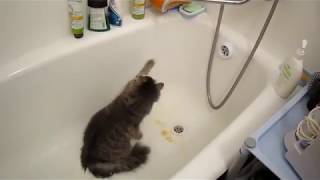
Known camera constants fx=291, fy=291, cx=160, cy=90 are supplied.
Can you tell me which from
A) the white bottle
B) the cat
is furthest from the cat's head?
the white bottle

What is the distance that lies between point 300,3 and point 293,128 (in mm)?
493

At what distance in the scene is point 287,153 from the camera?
0.70 metres

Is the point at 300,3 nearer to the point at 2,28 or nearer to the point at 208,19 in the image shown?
the point at 208,19

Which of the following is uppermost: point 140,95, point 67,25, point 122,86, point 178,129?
point 67,25

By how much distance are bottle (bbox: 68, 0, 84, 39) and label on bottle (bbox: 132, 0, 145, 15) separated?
25cm

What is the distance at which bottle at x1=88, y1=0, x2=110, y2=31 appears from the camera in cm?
103

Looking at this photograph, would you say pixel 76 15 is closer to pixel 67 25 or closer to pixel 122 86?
pixel 67 25

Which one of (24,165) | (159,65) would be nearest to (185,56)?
(159,65)

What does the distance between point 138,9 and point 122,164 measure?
2.05ft

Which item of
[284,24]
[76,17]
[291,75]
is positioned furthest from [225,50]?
[76,17]

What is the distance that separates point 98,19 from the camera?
1.08 meters

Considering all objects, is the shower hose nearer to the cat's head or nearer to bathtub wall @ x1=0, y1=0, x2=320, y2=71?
bathtub wall @ x1=0, y1=0, x2=320, y2=71

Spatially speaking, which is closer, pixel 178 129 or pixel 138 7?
pixel 138 7

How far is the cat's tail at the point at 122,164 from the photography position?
3.50 ft
